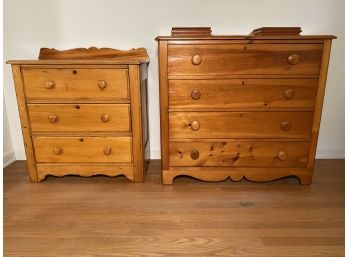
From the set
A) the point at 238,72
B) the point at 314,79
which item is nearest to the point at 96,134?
the point at 238,72

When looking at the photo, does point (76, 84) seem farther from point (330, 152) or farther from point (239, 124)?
point (330, 152)

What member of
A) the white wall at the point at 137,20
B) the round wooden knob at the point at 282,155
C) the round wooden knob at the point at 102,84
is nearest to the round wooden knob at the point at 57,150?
the round wooden knob at the point at 102,84

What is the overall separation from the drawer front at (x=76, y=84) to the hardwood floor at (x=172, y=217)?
0.61m

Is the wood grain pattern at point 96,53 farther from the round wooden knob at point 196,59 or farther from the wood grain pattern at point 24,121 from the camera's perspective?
the round wooden knob at point 196,59

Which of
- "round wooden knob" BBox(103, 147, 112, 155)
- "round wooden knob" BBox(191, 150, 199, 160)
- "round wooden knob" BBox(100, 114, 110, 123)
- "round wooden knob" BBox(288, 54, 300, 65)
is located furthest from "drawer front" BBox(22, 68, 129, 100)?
"round wooden knob" BBox(288, 54, 300, 65)

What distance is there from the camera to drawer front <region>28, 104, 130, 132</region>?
1646 mm

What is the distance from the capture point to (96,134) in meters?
1.70

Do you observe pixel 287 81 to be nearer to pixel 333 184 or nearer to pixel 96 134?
pixel 333 184

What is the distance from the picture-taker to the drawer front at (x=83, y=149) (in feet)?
5.61

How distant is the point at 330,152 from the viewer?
221 centimetres

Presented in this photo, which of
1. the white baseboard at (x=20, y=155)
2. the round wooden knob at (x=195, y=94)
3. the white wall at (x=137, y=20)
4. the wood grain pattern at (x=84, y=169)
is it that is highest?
the white wall at (x=137, y=20)

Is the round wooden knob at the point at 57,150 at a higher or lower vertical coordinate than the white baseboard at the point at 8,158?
higher

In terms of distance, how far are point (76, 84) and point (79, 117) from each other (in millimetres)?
209

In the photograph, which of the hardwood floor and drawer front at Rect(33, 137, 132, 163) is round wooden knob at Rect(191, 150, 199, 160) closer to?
the hardwood floor
